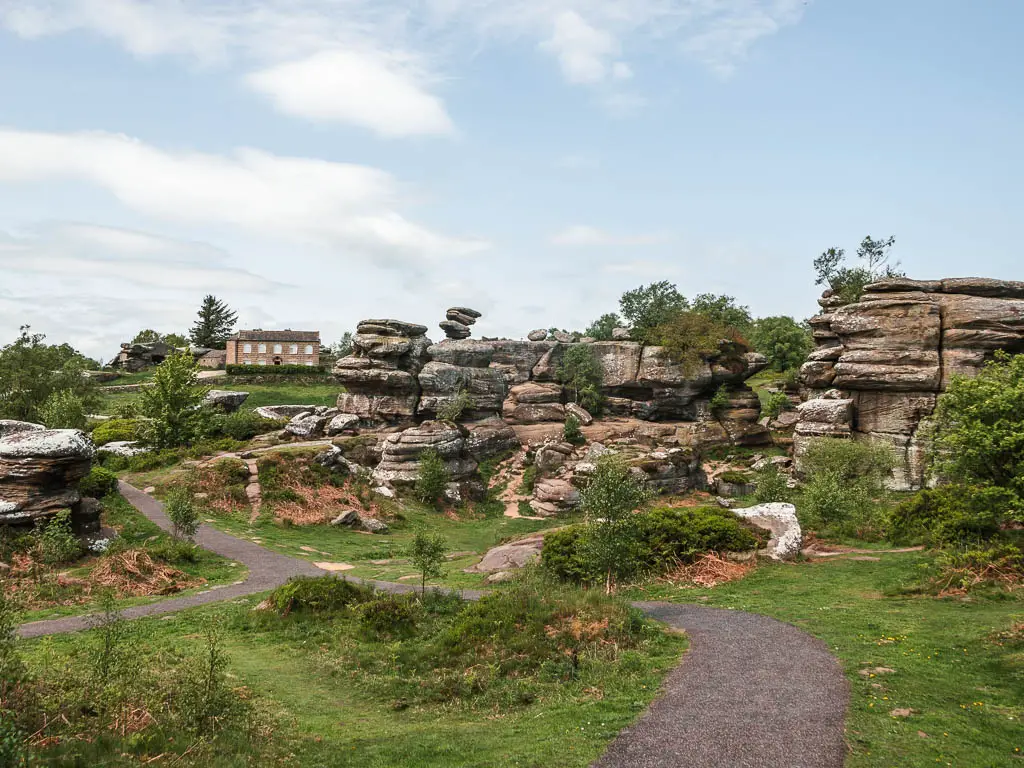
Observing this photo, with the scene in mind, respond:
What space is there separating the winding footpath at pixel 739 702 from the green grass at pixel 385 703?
55cm

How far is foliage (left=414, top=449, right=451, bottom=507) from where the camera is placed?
47.0 meters

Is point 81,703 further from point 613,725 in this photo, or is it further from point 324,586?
point 324,586

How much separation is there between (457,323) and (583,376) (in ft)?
51.0

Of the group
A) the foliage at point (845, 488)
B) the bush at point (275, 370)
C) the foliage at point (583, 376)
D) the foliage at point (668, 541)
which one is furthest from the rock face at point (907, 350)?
the bush at point (275, 370)

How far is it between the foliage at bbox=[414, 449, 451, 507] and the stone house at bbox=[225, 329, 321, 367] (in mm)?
55779

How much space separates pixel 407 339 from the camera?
6334cm

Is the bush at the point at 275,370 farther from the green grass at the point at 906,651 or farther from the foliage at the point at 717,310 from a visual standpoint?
the green grass at the point at 906,651

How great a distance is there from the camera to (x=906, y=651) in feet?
46.6

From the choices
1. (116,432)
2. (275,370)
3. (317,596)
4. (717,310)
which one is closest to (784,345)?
(717,310)

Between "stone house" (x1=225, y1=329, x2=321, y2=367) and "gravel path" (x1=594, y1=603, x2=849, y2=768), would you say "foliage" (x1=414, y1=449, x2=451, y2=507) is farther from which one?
"stone house" (x1=225, y1=329, x2=321, y2=367)

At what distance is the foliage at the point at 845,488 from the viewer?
29.3 metres

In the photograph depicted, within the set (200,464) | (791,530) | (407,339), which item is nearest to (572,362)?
(407,339)

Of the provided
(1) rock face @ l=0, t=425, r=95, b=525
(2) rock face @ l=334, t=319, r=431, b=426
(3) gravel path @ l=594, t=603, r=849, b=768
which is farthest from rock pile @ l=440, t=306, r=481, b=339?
(3) gravel path @ l=594, t=603, r=849, b=768

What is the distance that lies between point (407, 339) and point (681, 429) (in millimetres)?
28641
